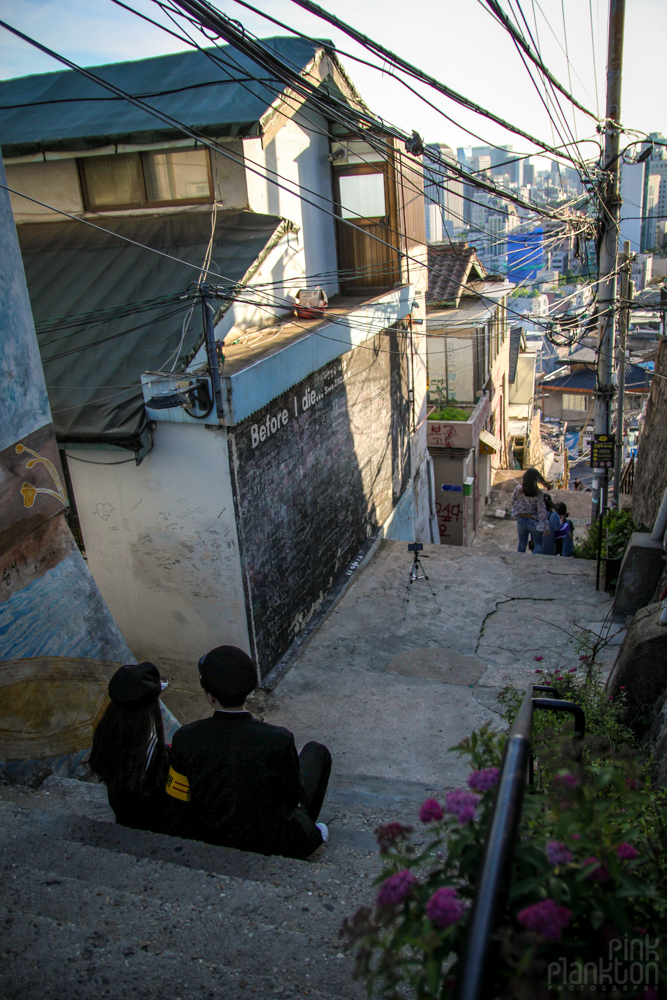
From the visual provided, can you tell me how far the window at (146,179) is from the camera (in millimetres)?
9523

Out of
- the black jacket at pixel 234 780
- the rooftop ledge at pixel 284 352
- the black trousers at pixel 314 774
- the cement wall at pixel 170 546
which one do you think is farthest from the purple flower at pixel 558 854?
the cement wall at pixel 170 546

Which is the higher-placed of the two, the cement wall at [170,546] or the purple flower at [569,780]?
the purple flower at [569,780]

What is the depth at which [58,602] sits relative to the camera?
508 centimetres

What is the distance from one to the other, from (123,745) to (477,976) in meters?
2.58

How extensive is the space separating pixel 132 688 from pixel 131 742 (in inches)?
11.4

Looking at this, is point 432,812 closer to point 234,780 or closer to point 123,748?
point 234,780

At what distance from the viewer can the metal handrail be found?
122cm

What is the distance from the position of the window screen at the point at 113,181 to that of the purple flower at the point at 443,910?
402 inches

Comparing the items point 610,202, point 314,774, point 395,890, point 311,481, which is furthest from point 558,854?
point 610,202

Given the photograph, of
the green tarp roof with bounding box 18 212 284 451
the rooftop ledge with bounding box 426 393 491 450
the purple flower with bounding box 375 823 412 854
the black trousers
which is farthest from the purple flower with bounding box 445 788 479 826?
the rooftop ledge with bounding box 426 393 491 450

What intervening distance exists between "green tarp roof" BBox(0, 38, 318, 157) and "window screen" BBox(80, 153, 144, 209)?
0.48 m

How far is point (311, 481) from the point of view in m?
9.20

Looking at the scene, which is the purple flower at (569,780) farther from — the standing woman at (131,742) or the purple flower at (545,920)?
the standing woman at (131,742)

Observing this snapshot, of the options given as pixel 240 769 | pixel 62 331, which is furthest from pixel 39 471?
pixel 62 331
